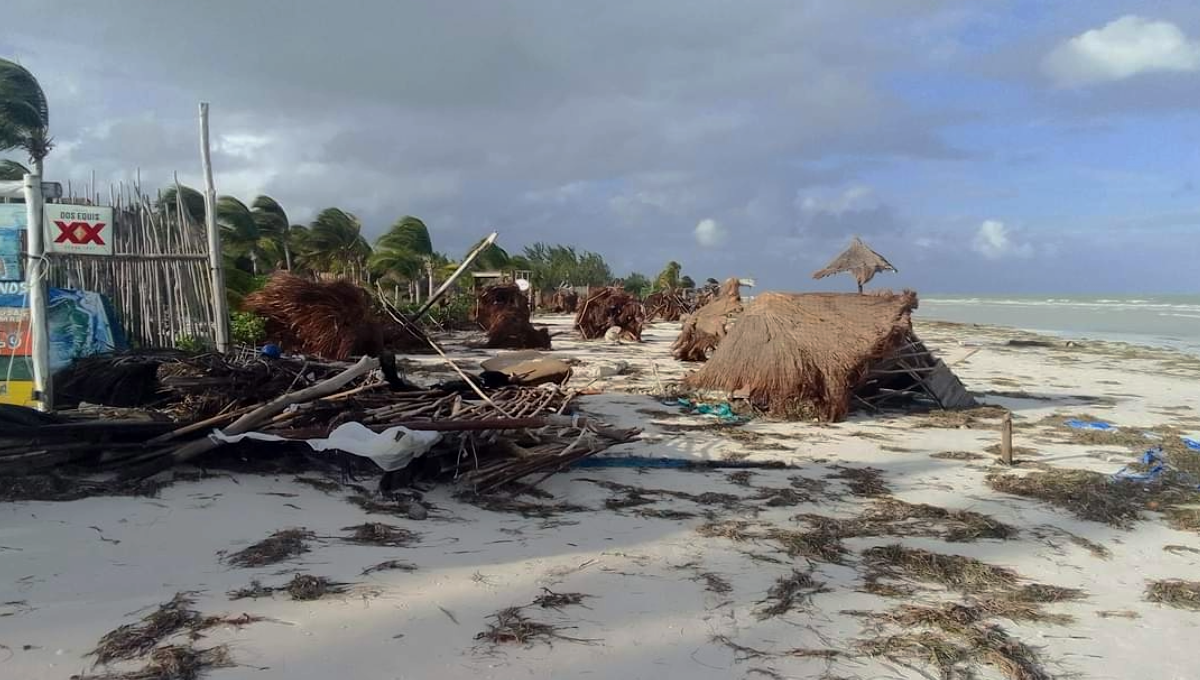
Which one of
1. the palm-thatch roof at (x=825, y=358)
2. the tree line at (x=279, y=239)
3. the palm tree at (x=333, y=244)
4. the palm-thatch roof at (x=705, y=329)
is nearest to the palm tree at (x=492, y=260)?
the tree line at (x=279, y=239)

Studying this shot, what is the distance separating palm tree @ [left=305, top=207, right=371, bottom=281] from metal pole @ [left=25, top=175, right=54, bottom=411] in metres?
22.9

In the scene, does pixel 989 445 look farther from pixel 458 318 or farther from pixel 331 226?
pixel 331 226

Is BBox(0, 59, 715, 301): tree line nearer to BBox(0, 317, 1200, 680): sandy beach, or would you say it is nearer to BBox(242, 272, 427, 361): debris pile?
BBox(242, 272, 427, 361): debris pile

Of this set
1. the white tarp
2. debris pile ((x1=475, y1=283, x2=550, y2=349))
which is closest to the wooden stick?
the white tarp

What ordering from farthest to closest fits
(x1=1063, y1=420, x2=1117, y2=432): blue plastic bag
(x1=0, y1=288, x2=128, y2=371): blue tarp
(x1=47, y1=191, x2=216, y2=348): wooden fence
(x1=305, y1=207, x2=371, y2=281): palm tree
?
(x1=305, y1=207, x2=371, y2=281): palm tree
(x1=1063, y1=420, x2=1117, y2=432): blue plastic bag
(x1=47, y1=191, x2=216, y2=348): wooden fence
(x1=0, y1=288, x2=128, y2=371): blue tarp

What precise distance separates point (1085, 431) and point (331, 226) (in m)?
27.5

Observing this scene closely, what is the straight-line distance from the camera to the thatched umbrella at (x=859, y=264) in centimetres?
1700

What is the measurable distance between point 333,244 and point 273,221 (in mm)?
3032

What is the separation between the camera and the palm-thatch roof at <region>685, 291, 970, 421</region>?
9.48 m

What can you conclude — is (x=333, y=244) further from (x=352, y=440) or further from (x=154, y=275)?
(x=352, y=440)

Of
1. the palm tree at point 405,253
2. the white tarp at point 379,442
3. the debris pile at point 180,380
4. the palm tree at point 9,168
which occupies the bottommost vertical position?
the white tarp at point 379,442

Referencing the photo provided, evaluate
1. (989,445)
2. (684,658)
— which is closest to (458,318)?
(989,445)

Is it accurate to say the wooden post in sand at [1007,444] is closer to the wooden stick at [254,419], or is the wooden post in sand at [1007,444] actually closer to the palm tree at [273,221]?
the wooden stick at [254,419]

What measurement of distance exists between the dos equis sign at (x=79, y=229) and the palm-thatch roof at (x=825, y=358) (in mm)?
7496
